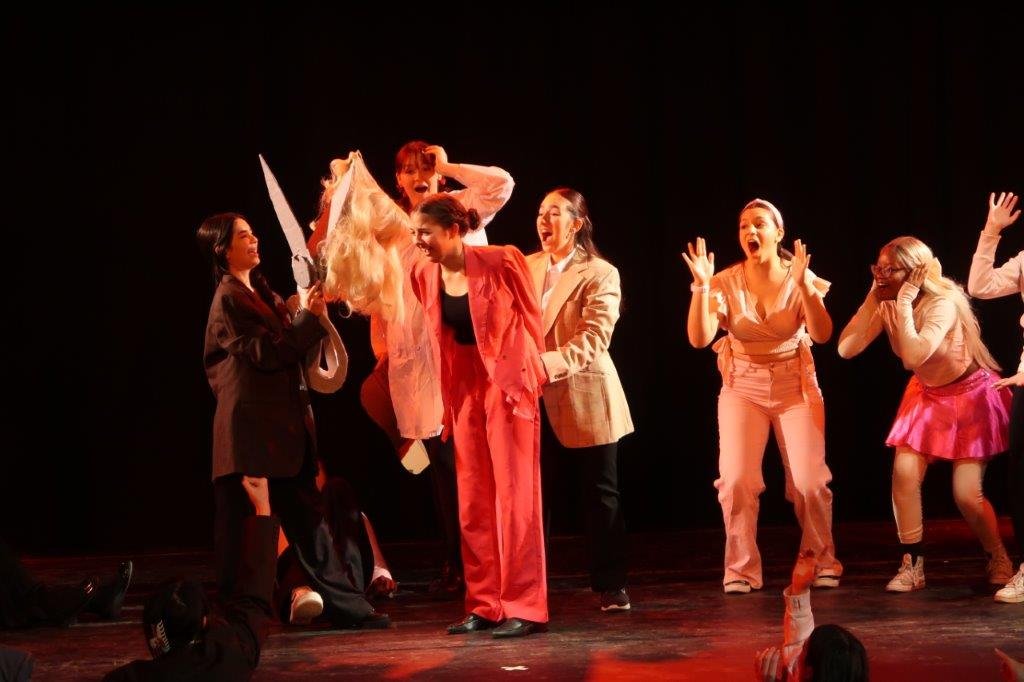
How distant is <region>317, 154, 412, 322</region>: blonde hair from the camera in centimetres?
509

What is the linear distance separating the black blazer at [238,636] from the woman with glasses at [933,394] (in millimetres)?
2706

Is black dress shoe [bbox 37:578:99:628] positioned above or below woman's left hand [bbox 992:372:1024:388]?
below

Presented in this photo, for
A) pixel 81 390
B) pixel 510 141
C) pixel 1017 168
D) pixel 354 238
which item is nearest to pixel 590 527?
pixel 354 238

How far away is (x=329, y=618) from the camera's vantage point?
495 cm

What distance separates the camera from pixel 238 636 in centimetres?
314

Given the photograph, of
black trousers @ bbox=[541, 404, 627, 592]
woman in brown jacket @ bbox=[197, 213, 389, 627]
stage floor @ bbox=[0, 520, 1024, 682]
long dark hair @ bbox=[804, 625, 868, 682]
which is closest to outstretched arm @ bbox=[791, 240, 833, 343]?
black trousers @ bbox=[541, 404, 627, 592]

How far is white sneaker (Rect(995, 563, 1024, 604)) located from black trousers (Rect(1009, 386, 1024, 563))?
132mm

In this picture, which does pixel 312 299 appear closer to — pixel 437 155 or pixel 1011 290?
pixel 437 155

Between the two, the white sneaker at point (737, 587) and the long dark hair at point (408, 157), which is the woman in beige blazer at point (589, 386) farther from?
the long dark hair at point (408, 157)

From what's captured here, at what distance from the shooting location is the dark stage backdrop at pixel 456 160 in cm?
679

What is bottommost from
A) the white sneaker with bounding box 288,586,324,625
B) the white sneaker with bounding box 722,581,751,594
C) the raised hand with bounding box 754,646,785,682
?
the white sneaker with bounding box 722,581,751,594

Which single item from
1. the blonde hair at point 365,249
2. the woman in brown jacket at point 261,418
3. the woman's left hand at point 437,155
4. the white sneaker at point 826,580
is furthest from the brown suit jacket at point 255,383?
the white sneaker at point 826,580

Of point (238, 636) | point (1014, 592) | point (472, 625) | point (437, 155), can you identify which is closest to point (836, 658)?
point (238, 636)

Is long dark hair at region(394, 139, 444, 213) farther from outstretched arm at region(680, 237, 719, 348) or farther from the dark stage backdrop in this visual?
the dark stage backdrop
